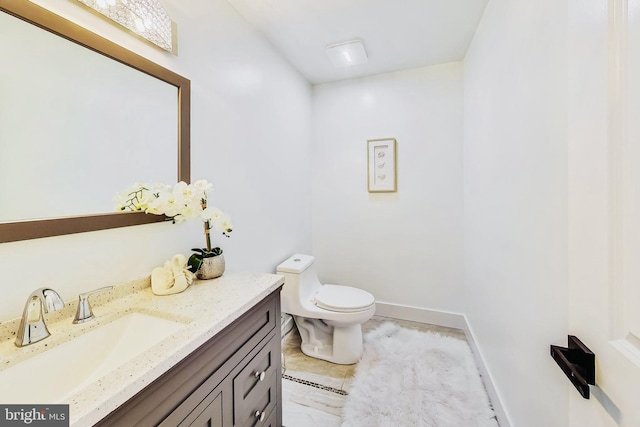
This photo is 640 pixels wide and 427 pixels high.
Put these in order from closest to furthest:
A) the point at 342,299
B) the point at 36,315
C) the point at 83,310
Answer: the point at 36,315, the point at 83,310, the point at 342,299

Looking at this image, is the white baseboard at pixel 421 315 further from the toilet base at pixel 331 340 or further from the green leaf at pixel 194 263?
the green leaf at pixel 194 263

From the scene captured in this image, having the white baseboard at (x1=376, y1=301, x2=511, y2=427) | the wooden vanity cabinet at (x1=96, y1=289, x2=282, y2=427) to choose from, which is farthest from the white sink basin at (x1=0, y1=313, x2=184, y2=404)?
the white baseboard at (x1=376, y1=301, x2=511, y2=427)

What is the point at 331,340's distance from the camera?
200 centimetres

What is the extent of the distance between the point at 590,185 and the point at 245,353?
111 centimetres

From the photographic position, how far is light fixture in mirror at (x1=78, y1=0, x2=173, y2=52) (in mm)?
963

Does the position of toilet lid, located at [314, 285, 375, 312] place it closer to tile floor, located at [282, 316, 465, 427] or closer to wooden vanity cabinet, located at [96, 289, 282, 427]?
tile floor, located at [282, 316, 465, 427]

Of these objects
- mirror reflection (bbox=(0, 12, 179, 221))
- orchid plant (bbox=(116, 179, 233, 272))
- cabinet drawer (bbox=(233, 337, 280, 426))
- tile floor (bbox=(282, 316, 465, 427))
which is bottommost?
tile floor (bbox=(282, 316, 465, 427))

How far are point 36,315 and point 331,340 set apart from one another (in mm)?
1716

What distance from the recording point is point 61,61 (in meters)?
0.86

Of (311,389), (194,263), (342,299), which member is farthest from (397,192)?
(194,263)

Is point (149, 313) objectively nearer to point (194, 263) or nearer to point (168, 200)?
point (194, 263)

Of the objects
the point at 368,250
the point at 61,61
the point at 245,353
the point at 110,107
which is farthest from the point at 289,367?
the point at 61,61

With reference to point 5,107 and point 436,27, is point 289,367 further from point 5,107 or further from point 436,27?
point 436,27

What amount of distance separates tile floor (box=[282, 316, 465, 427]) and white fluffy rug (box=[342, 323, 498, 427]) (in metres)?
0.08
